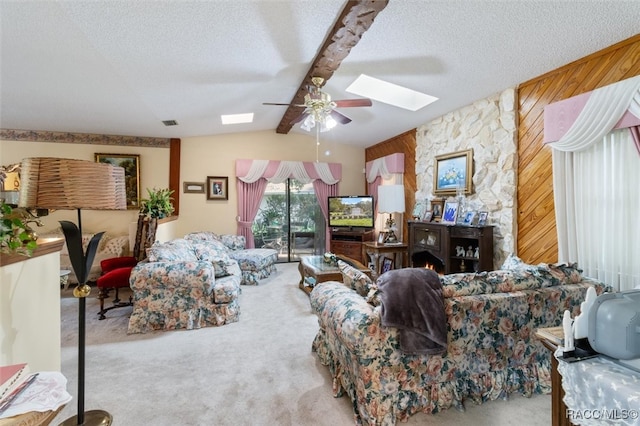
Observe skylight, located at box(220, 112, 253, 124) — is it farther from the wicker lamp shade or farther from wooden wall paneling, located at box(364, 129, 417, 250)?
the wicker lamp shade

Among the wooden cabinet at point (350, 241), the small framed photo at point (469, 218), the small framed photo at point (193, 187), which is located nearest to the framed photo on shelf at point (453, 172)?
the small framed photo at point (469, 218)

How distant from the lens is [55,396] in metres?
0.93

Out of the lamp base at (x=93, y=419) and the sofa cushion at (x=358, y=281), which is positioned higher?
the sofa cushion at (x=358, y=281)

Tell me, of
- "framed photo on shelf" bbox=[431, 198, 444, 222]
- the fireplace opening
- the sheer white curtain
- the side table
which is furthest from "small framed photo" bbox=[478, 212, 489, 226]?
the side table

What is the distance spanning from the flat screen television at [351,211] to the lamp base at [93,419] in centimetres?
485

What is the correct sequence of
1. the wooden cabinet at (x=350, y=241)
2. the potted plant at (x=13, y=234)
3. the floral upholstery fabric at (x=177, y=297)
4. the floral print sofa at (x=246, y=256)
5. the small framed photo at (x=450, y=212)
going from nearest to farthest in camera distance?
the potted plant at (x=13, y=234), the floral upholstery fabric at (x=177, y=297), the small framed photo at (x=450, y=212), the floral print sofa at (x=246, y=256), the wooden cabinet at (x=350, y=241)

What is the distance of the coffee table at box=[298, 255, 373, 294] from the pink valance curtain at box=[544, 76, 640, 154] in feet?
8.29

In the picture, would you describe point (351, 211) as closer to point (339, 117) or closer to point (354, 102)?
point (339, 117)

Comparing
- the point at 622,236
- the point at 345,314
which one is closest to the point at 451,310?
the point at 345,314

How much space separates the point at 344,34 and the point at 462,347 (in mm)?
2520

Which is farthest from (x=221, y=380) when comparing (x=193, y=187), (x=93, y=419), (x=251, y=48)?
(x=193, y=187)

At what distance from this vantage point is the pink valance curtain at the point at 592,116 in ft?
7.25

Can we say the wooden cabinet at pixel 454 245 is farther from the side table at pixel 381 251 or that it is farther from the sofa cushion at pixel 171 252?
the sofa cushion at pixel 171 252

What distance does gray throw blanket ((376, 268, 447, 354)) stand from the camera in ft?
5.56
